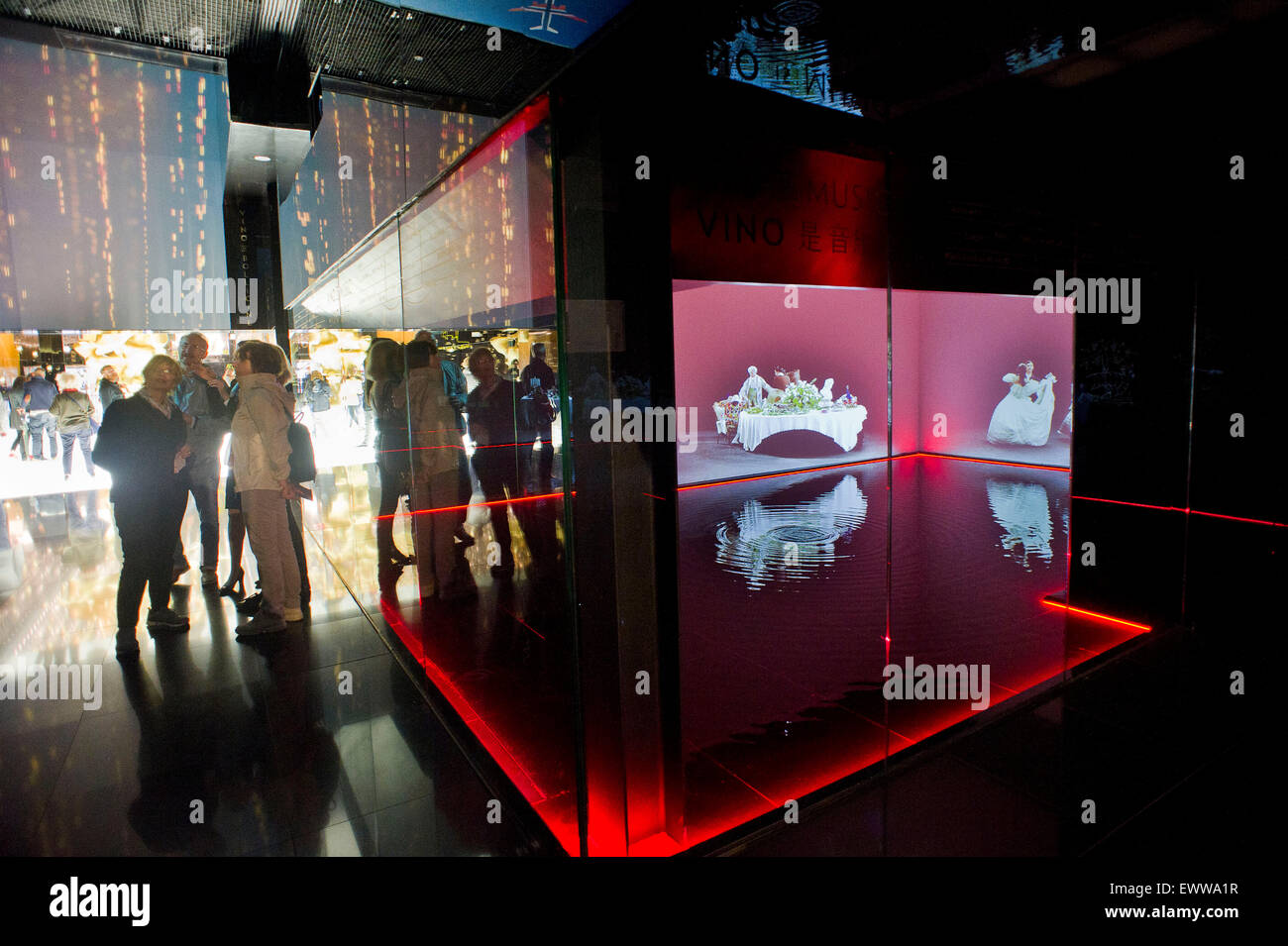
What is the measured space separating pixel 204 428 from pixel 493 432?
9.19 ft

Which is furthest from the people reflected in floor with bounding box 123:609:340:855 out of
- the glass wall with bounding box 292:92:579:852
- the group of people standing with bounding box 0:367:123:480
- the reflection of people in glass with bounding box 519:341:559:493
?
the group of people standing with bounding box 0:367:123:480

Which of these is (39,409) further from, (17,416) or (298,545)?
(298,545)

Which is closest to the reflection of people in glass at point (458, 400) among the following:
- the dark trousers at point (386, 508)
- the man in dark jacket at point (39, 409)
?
the dark trousers at point (386, 508)

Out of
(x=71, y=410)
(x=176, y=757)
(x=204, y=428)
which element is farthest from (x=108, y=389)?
(x=176, y=757)

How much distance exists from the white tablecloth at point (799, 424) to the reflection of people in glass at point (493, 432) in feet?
21.8

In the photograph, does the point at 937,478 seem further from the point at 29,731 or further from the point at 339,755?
the point at 29,731

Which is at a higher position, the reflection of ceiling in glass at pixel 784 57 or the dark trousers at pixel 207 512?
the reflection of ceiling in glass at pixel 784 57

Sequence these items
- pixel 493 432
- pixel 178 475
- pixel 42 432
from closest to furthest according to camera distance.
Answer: pixel 493 432 < pixel 178 475 < pixel 42 432

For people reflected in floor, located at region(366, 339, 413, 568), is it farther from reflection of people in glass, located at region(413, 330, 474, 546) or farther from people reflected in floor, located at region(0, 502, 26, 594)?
people reflected in floor, located at region(0, 502, 26, 594)

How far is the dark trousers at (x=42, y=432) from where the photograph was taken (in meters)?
8.47

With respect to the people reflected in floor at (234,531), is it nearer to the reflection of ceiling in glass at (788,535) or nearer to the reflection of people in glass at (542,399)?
the reflection of people in glass at (542,399)

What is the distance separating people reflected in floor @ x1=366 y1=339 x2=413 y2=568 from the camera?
4.00 m

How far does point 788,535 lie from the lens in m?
6.74
